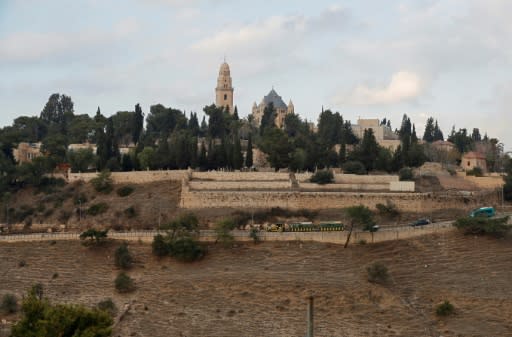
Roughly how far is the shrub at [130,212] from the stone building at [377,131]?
44.4 meters

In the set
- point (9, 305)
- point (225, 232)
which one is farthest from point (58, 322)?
point (225, 232)

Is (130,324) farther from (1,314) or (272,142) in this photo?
(272,142)

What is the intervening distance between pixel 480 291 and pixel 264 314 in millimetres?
11946

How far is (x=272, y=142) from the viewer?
235ft

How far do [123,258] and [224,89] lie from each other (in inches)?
2522

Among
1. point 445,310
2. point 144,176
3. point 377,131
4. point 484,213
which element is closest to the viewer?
point 445,310

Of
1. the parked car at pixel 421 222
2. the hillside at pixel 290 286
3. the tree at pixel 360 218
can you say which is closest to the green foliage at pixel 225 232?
the hillside at pixel 290 286

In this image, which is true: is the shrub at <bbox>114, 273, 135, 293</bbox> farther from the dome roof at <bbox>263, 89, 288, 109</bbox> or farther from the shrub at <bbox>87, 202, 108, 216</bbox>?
the dome roof at <bbox>263, 89, 288, 109</bbox>

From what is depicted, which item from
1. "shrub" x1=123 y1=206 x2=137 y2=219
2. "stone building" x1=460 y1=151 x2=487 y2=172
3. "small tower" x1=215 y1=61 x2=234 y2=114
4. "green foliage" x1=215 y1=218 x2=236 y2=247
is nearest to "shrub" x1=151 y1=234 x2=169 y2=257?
"green foliage" x1=215 y1=218 x2=236 y2=247

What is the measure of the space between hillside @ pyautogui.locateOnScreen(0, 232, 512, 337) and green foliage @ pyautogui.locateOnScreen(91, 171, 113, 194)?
37.7ft

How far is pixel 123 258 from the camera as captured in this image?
166 feet

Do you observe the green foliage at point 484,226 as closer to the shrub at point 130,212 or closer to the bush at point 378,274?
the bush at point 378,274

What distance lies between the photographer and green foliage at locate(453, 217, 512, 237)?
51.0 m

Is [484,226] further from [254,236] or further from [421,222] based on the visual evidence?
[254,236]
